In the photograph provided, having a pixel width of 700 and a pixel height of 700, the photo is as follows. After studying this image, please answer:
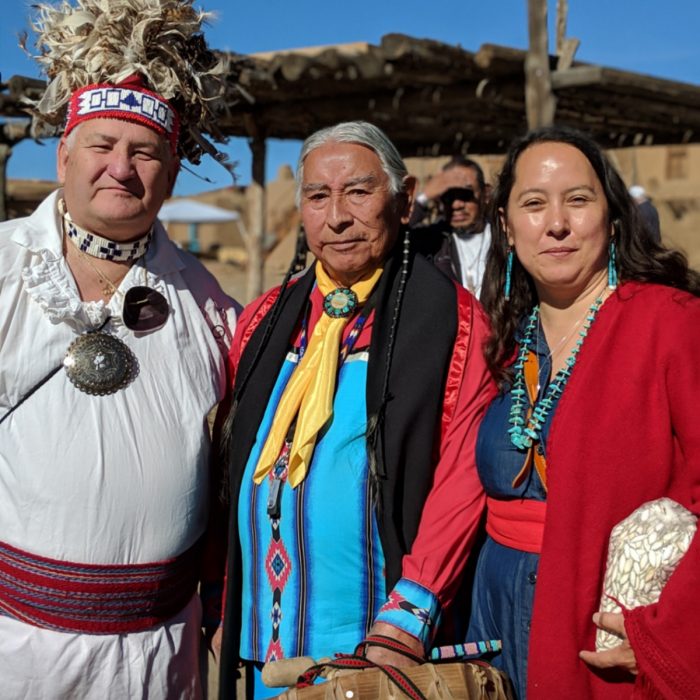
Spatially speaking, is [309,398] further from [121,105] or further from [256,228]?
[256,228]

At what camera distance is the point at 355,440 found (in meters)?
2.56

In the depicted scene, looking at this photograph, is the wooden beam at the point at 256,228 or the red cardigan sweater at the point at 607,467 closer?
the red cardigan sweater at the point at 607,467

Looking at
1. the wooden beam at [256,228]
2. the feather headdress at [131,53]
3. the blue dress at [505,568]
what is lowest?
the blue dress at [505,568]

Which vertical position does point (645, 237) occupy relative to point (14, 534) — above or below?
above

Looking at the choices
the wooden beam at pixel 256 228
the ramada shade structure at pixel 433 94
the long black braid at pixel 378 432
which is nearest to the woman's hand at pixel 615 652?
the long black braid at pixel 378 432

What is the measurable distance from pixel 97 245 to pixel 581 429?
5.24 feet

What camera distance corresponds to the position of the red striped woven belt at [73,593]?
103 inches

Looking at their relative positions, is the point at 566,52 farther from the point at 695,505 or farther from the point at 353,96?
the point at 695,505

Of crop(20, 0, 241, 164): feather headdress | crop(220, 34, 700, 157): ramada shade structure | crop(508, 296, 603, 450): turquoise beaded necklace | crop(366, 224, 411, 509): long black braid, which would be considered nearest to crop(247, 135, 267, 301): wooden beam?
crop(220, 34, 700, 157): ramada shade structure

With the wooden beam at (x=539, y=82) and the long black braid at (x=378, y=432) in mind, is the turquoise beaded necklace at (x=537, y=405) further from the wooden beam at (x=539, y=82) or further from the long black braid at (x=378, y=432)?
the wooden beam at (x=539, y=82)

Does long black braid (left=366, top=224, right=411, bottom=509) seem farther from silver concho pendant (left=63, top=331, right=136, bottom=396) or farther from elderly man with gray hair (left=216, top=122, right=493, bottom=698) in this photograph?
silver concho pendant (left=63, top=331, right=136, bottom=396)

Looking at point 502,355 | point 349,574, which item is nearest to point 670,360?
point 502,355

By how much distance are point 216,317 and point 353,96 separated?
646 centimetres

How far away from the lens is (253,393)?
2777 mm
